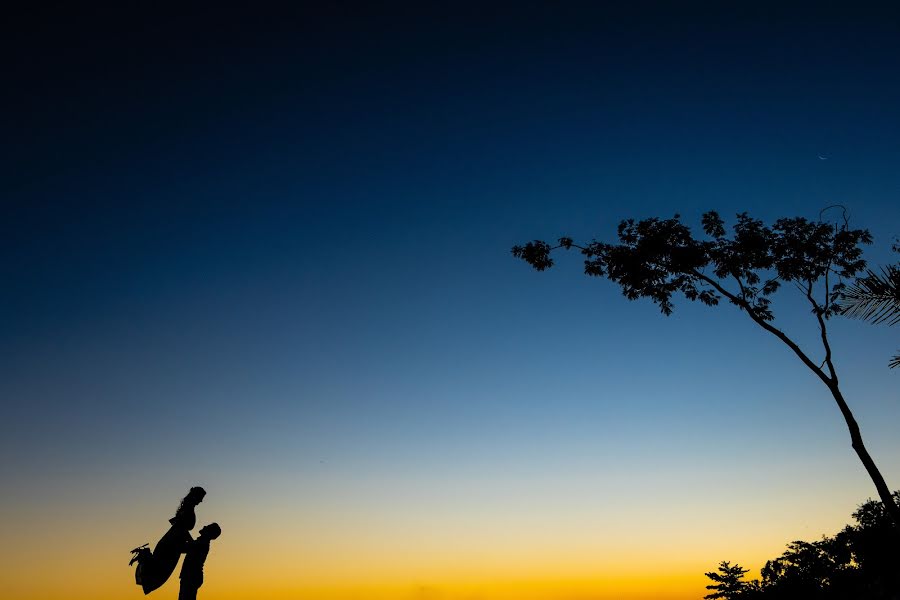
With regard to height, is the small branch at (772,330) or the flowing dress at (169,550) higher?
the small branch at (772,330)

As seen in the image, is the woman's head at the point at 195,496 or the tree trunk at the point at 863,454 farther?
the tree trunk at the point at 863,454

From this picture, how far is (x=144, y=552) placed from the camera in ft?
23.6

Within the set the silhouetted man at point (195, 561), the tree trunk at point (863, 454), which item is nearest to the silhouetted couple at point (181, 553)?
the silhouetted man at point (195, 561)

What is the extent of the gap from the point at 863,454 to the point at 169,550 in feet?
52.9

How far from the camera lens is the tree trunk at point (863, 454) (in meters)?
12.1

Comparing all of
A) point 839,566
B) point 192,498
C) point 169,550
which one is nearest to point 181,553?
point 169,550

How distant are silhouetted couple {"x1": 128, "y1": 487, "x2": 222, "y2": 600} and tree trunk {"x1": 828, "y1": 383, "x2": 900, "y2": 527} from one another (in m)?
14.4

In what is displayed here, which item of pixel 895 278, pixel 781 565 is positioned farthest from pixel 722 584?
pixel 895 278

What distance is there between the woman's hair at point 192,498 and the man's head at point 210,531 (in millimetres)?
423

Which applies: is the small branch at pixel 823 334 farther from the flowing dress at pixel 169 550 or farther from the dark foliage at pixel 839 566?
the flowing dress at pixel 169 550

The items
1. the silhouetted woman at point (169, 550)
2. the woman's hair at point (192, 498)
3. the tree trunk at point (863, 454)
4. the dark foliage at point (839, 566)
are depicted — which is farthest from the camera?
the dark foliage at point (839, 566)

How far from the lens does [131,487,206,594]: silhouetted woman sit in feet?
23.4

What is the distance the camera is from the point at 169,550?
734 cm

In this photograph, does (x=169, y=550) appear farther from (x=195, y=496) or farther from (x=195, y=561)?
(x=195, y=496)
